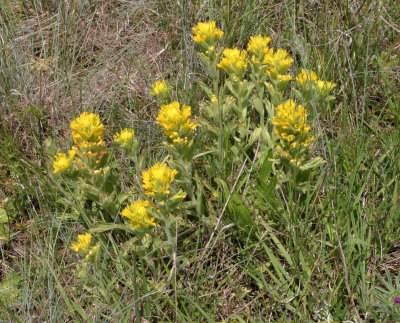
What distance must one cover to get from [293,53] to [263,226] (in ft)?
3.25

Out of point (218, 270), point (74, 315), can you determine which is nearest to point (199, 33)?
point (218, 270)

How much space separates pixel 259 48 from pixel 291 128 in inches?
20.2

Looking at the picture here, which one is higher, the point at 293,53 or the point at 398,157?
the point at 293,53

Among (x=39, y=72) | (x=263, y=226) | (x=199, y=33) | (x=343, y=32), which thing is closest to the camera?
(x=263, y=226)

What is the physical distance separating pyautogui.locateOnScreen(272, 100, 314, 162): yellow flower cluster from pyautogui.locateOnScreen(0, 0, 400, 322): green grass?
0.14 metres

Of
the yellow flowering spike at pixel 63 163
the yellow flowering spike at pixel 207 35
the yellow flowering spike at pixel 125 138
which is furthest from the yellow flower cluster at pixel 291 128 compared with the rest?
the yellow flowering spike at pixel 63 163

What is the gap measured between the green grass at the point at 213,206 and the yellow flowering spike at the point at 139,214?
0.50ft

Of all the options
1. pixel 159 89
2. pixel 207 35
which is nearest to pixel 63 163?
pixel 159 89

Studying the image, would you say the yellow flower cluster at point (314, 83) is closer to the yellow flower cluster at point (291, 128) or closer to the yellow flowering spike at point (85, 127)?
the yellow flower cluster at point (291, 128)

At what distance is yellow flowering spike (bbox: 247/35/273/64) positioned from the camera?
7.53ft

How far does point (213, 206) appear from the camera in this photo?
2.23 metres

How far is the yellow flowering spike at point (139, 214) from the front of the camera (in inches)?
74.6

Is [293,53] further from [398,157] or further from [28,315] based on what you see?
[28,315]

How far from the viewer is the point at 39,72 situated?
2762 millimetres
